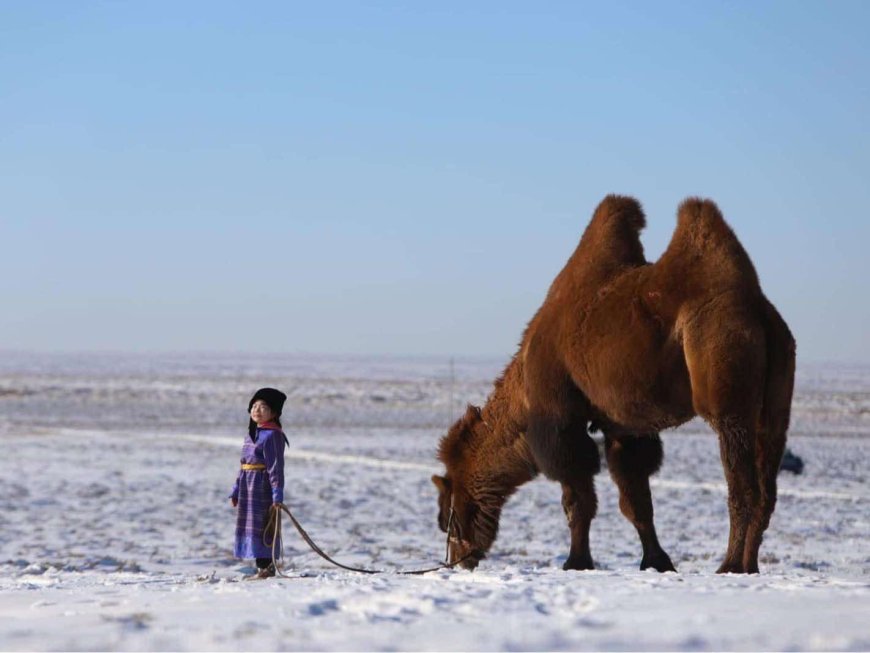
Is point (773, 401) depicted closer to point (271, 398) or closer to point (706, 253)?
point (706, 253)

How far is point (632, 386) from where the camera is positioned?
7.66m

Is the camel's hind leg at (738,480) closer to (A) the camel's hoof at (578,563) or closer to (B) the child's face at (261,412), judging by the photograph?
(A) the camel's hoof at (578,563)

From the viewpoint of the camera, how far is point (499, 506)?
921 centimetres

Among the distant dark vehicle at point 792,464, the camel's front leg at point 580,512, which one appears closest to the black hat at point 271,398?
the camel's front leg at point 580,512

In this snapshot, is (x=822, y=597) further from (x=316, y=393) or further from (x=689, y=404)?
(x=316, y=393)

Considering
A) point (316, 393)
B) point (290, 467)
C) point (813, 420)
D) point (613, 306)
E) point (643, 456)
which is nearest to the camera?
point (613, 306)

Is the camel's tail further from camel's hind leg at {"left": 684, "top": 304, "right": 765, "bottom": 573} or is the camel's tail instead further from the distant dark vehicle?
the distant dark vehicle

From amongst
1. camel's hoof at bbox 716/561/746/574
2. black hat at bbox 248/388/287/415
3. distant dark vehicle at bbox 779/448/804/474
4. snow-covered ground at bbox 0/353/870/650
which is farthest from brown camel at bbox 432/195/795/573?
distant dark vehicle at bbox 779/448/804/474

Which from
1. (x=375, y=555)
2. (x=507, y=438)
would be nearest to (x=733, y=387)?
(x=507, y=438)

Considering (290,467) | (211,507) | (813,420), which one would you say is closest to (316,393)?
(813,420)

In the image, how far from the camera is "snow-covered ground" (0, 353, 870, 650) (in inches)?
206

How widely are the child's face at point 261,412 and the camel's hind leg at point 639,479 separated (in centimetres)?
227

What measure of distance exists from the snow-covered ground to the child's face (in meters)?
1.14

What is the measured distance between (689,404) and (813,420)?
121 feet
